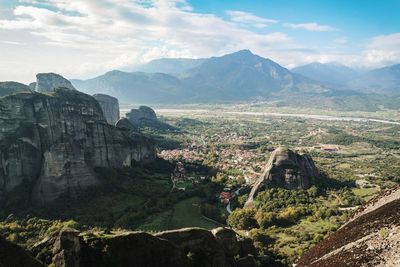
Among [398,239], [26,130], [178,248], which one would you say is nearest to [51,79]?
[26,130]

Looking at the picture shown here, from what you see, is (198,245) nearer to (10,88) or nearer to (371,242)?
(371,242)

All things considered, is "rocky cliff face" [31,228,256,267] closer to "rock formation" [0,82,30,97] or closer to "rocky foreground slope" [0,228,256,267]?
"rocky foreground slope" [0,228,256,267]

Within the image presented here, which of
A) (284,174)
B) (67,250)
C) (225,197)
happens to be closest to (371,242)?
(67,250)

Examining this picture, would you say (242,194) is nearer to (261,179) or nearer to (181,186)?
(261,179)

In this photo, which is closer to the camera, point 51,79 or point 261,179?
point 261,179

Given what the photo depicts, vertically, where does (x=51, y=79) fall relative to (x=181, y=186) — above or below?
above
